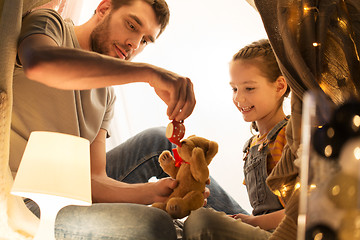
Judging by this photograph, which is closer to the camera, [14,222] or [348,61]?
[348,61]

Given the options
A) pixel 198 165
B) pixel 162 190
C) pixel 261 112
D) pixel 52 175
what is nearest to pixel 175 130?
pixel 198 165

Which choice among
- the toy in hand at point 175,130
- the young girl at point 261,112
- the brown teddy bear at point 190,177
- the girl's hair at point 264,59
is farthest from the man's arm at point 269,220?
the girl's hair at point 264,59

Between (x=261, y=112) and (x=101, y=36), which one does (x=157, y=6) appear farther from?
(x=261, y=112)

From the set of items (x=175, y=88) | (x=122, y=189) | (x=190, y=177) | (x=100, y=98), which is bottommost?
(x=122, y=189)

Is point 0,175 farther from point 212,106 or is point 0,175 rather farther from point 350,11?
point 212,106

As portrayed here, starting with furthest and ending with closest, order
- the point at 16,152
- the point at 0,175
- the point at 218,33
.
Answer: the point at 218,33 → the point at 16,152 → the point at 0,175

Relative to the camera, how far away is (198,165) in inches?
41.2

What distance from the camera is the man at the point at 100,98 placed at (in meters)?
0.82

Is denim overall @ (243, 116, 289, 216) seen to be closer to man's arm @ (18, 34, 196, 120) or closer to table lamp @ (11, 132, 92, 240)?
man's arm @ (18, 34, 196, 120)

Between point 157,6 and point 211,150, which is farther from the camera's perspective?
point 157,6

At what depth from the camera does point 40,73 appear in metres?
0.82

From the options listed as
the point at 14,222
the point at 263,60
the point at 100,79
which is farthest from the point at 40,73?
the point at 263,60

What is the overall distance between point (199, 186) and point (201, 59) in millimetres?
1031

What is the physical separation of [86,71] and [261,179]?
2.05ft
